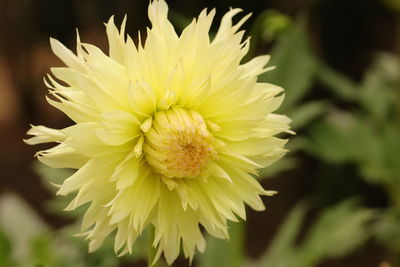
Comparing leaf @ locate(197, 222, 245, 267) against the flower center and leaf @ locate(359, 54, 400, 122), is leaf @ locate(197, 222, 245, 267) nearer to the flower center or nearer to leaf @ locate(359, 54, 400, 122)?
the flower center

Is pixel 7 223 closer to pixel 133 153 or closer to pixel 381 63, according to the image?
pixel 133 153

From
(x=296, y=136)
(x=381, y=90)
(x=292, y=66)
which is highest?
(x=292, y=66)

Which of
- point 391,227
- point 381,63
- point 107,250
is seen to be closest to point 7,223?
point 107,250

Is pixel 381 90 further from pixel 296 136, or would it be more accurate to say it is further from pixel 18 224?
pixel 18 224

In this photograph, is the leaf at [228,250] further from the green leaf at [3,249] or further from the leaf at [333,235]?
the green leaf at [3,249]

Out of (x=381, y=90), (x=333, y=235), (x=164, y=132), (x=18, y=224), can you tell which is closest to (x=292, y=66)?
(x=333, y=235)

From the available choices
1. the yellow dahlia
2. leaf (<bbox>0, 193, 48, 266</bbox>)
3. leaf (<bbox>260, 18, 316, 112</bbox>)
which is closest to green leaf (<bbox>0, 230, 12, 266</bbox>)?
the yellow dahlia

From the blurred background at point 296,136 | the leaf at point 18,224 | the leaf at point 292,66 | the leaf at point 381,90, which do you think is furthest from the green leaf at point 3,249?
the leaf at point 381,90

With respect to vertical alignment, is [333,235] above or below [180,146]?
below
